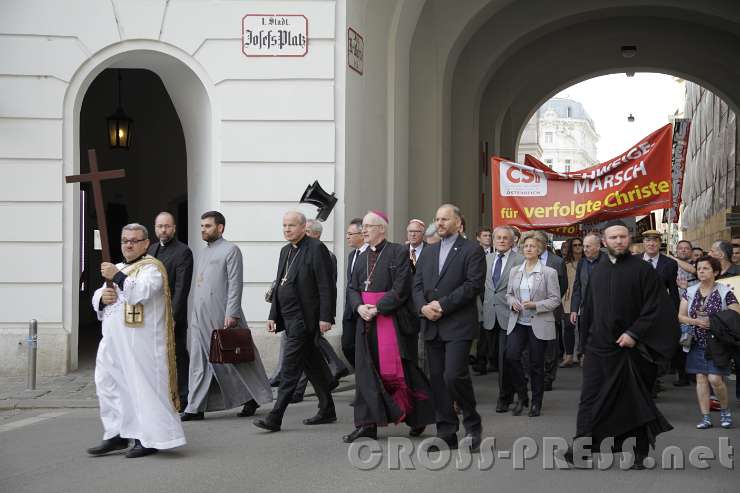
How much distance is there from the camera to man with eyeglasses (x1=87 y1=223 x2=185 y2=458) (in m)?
7.94

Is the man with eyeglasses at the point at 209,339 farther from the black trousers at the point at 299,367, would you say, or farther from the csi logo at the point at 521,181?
the csi logo at the point at 521,181

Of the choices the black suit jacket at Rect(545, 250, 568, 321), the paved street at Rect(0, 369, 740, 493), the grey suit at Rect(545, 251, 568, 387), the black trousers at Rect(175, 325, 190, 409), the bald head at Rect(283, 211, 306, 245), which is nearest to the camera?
the paved street at Rect(0, 369, 740, 493)

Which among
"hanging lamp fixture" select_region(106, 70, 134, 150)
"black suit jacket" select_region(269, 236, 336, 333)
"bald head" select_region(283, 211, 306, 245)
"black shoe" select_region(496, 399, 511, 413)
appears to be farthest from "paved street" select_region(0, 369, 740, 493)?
"hanging lamp fixture" select_region(106, 70, 134, 150)

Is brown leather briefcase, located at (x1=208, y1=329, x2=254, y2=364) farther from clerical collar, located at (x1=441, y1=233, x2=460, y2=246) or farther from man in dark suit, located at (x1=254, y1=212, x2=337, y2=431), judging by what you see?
clerical collar, located at (x1=441, y1=233, x2=460, y2=246)

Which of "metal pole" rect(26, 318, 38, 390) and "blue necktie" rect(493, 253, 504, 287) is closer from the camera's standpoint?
"metal pole" rect(26, 318, 38, 390)

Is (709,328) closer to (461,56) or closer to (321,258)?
(321,258)

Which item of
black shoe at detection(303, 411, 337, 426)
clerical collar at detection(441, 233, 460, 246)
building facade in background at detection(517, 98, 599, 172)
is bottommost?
black shoe at detection(303, 411, 337, 426)

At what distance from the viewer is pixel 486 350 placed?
14430mm

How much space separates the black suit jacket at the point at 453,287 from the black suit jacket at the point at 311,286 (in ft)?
3.39

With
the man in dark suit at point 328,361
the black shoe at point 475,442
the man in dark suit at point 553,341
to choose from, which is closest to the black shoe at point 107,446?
the black shoe at point 475,442

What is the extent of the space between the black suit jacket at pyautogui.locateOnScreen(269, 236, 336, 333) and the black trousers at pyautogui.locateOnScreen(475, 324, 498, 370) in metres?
4.47

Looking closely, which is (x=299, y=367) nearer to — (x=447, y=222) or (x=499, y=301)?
(x=447, y=222)

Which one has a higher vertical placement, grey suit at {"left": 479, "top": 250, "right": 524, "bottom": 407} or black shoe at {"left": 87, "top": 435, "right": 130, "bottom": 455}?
grey suit at {"left": 479, "top": 250, "right": 524, "bottom": 407}

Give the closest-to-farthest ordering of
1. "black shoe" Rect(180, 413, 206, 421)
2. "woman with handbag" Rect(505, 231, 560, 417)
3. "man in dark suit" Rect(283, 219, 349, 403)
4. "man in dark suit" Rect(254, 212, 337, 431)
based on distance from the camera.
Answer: "man in dark suit" Rect(254, 212, 337, 431), "black shoe" Rect(180, 413, 206, 421), "woman with handbag" Rect(505, 231, 560, 417), "man in dark suit" Rect(283, 219, 349, 403)
